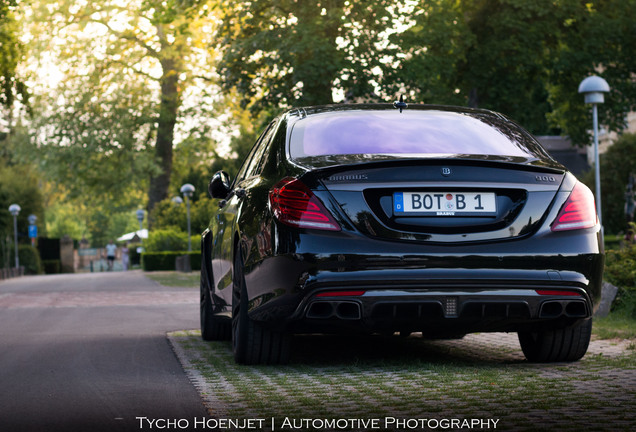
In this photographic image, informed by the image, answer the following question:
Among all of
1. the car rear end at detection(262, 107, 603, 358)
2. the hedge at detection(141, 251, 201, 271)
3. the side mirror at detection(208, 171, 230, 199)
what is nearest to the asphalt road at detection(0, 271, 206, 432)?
the car rear end at detection(262, 107, 603, 358)

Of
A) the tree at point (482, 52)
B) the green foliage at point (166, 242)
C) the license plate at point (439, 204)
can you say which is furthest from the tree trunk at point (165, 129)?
the license plate at point (439, 204)

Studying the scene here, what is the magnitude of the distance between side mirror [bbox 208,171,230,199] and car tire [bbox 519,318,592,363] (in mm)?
2615

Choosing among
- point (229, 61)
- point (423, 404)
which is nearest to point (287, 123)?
point (423, 404)

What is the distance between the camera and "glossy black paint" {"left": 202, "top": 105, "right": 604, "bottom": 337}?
5918 millimetres

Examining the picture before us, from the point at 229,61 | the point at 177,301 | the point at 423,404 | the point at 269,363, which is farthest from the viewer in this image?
the point at 229,61

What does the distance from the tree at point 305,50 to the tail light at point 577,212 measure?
16.7 metres

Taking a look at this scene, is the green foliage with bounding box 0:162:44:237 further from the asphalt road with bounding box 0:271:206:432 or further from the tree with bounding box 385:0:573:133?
the asphalt road with bounding box 0:271:206:432

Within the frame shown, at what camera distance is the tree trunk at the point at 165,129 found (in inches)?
1710

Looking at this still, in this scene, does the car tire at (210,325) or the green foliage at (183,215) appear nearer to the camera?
the car tire at (210,325)

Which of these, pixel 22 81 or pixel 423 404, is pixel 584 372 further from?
pixel 22 81

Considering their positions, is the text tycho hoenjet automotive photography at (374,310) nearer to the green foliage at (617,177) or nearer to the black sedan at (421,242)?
the black sedan at (421,242)

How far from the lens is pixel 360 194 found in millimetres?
5957

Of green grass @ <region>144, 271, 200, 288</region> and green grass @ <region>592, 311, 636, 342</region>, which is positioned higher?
green grass @ <region>592, 311, 636, 342</region>

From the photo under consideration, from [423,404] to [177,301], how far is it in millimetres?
12754
